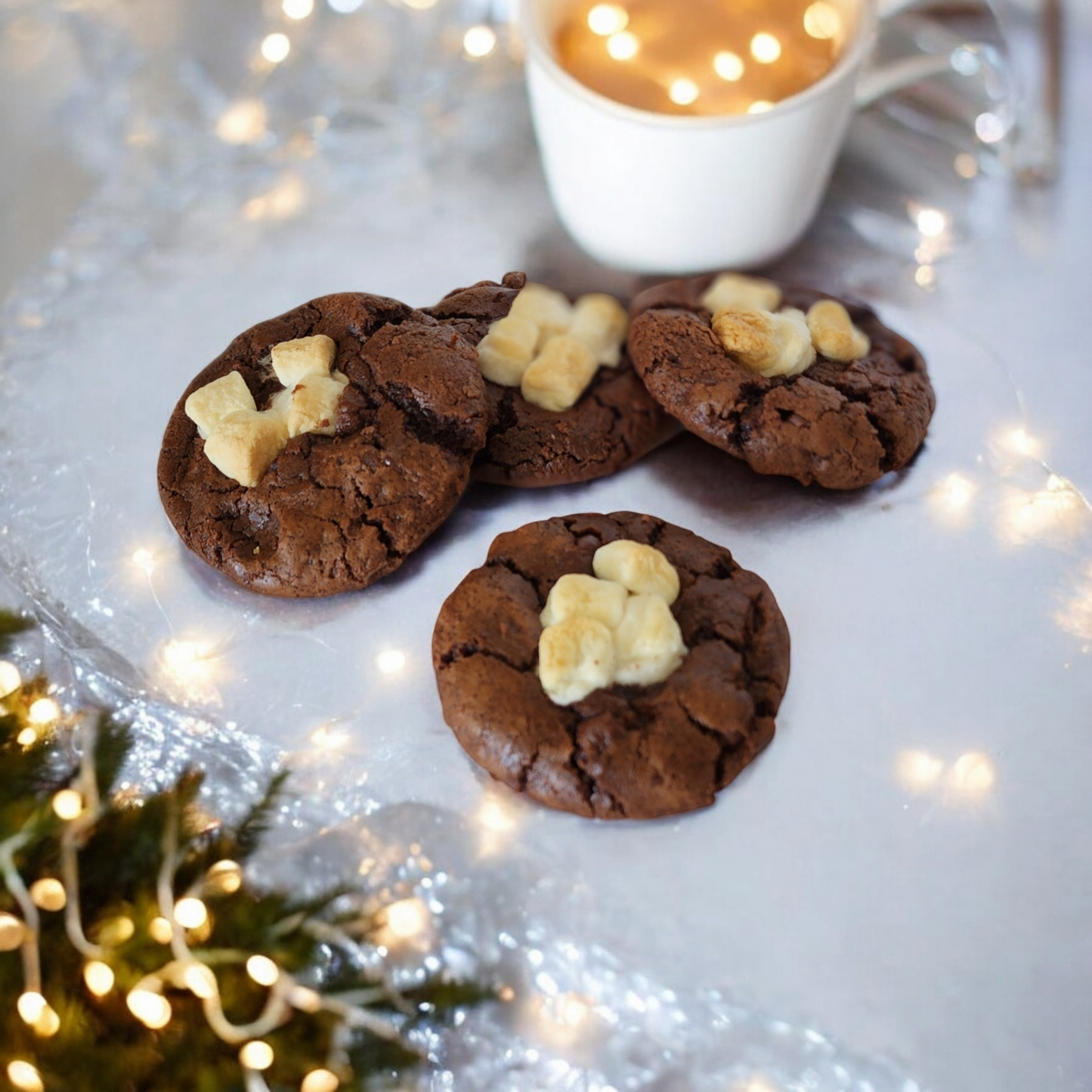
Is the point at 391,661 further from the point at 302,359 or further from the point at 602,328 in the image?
the point at 602,328

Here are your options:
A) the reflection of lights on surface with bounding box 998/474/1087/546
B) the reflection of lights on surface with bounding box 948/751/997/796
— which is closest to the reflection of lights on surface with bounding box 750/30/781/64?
the reflection of lights on surface with bounding box 998/474/1087/546

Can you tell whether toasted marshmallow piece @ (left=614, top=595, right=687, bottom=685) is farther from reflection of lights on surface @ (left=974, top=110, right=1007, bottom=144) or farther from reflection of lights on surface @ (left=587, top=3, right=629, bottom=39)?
reflection of lights on surface @ (left=974, top=110, right=1007, bottom=144)

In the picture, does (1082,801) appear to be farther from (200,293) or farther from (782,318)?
(200,293)

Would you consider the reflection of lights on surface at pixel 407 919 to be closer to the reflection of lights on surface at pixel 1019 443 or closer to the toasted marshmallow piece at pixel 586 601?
the toasted marshmallow piece at pixel 586 601

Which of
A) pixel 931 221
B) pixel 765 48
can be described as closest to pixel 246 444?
pixel 765 48

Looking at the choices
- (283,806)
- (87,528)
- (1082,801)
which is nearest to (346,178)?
(87,528)

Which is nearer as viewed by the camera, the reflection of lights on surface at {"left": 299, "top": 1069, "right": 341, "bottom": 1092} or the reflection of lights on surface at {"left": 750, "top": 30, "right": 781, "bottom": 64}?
the reflection of lights on surface at {"left": 299, "top": 1069, "right": 341, "bottom": 1092}

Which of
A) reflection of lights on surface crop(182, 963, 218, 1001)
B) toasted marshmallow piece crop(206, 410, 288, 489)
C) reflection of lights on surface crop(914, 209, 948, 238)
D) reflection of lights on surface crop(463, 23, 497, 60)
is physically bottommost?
reflection of lights on surface crop(182, 963, 218, 1001)
